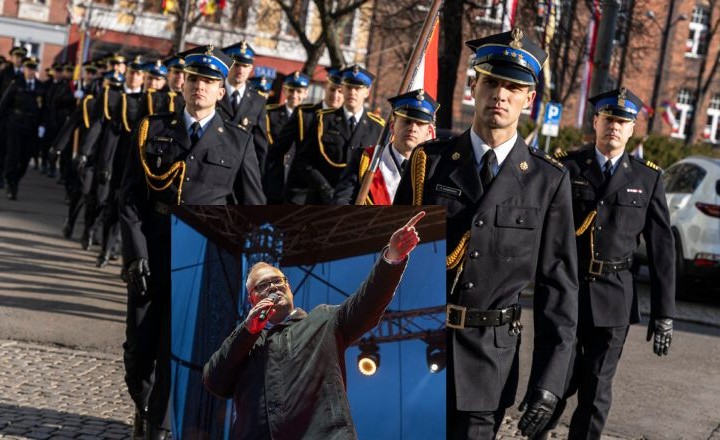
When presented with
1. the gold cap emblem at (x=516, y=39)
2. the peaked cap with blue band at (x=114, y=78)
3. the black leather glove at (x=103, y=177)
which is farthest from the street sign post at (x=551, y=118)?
the gold cap emblem at (x=516, y=39)

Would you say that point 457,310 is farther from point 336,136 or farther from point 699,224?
point 699,224

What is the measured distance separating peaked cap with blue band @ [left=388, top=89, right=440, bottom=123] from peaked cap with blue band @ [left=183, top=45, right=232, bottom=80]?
993 mm

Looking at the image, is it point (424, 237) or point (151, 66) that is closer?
point (424, 237)

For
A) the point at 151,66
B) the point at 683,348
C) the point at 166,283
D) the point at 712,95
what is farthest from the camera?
the point at 712,95

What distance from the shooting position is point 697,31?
56469 millimetres

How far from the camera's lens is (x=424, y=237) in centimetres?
414

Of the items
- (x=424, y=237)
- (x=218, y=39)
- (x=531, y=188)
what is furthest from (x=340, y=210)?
(x=218, y=39)

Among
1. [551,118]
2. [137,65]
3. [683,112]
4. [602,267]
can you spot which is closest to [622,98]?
[602,267]

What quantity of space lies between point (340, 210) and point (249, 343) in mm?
487

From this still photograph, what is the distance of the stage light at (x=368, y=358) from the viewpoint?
13.4 feet

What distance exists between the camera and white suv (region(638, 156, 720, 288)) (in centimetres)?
1708

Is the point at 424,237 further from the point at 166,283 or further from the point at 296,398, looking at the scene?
the point at 166,283

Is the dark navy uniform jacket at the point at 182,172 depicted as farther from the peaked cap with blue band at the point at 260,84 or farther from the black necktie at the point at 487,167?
the peaked cap with blue band at the point at 260,84

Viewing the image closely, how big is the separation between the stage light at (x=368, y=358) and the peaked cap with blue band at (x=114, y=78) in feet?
40.0
